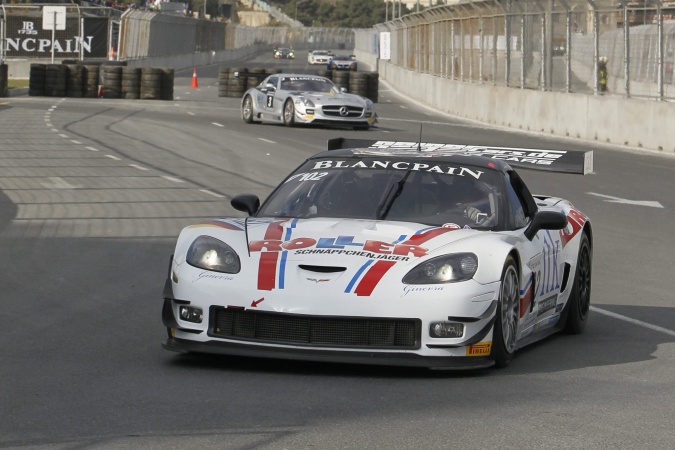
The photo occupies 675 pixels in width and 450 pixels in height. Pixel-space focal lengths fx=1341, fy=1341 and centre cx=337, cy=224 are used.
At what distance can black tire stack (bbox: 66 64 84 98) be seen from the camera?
148ft

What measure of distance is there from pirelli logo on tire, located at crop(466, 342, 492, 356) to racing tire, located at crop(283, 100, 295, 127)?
85.7ft

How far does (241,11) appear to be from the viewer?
644 feet

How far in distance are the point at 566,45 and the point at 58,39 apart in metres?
35.3

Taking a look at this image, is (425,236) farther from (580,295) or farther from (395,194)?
(580,295)

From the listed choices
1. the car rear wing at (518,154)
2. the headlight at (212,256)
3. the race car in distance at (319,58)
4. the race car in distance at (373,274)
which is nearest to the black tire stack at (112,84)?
the car rear wing at (518,154)

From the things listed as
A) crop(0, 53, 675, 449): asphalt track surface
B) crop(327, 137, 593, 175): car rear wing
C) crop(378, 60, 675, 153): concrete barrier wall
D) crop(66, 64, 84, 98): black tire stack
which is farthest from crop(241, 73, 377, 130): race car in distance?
crop(327, 137, 593, 175): car rear wing

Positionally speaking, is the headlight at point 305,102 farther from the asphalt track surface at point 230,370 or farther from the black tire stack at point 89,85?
the asphalt track surface at point 230,370

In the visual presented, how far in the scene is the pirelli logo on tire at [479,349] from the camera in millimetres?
6953

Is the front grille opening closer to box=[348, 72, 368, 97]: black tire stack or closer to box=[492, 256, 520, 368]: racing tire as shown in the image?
box=[492, 256, 520, 368]: racing tire

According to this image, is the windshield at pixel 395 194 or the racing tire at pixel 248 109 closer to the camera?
the windshield at pixel 395 194

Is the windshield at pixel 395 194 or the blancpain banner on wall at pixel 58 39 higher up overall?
the blancpain banner on wall at pixel 58 39

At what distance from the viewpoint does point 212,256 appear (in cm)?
729

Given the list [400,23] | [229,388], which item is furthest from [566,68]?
[400,23]

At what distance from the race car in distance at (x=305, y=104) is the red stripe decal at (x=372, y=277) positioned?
25643 millimetres
